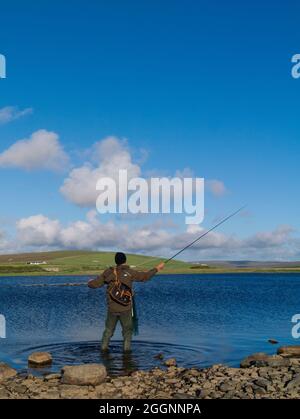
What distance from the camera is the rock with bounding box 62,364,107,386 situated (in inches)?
521

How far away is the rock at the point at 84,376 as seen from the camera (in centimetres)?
1323

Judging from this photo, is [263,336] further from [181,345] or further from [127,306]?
[127,306]

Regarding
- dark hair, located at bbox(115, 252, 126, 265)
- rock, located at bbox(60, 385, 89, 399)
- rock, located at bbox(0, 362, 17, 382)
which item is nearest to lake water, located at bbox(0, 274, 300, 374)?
rock, located at bbox(0, 362, 17, 382)

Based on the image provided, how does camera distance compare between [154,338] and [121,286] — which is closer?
[121,286]

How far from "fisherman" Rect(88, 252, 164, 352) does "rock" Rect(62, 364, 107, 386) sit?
3373mm

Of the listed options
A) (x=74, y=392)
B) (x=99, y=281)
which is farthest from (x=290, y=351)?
(x=74, y=392)

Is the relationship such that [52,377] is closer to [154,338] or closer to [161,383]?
[161,383]

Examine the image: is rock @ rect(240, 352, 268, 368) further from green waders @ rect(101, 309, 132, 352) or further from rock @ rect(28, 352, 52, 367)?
rock @ rect(28, 352, 52, 367)

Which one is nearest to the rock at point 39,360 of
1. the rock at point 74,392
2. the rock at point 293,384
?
the rock at point 74,392

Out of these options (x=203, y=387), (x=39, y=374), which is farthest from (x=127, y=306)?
(x=203, y=387)

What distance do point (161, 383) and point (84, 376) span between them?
2.03m

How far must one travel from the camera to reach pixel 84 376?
13.3m

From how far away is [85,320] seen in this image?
1331 inches

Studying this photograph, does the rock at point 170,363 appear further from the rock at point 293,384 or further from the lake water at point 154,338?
the rock at point 293,384
